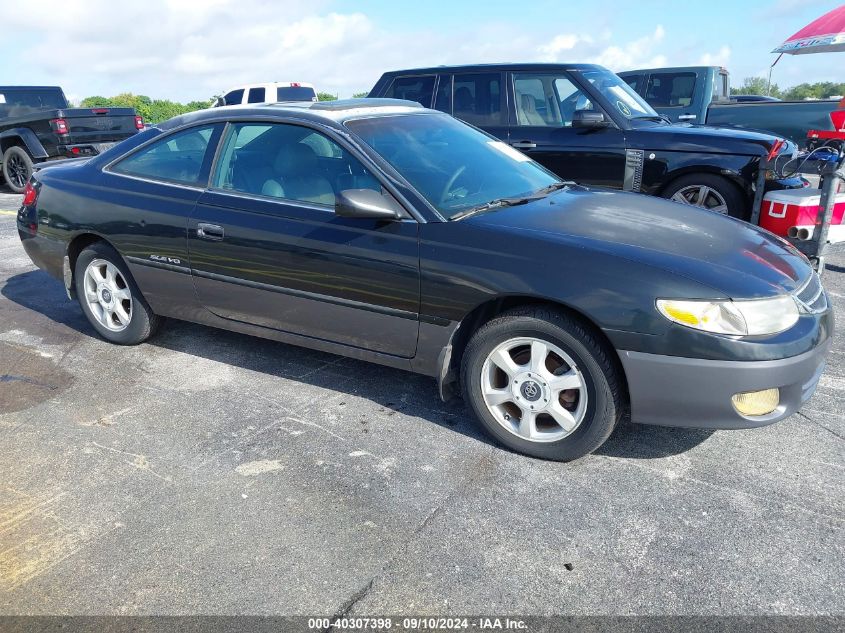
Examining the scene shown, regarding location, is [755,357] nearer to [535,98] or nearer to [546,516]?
[546,516]

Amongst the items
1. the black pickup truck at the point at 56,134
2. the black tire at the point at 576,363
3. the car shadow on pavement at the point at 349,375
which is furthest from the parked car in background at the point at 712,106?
the black tire at the point at 576,363

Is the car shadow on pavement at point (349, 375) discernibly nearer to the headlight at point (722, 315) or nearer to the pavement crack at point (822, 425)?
the pavement crack at point (822, 425)

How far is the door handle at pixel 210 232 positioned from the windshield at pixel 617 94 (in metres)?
4.30

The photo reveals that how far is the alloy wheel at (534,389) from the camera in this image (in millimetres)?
3016

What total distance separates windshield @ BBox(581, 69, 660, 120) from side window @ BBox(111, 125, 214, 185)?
161 inches

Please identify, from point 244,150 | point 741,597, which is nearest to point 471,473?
point 741,597

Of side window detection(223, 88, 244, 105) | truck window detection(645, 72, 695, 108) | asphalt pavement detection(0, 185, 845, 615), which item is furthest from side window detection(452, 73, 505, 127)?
side window detection(223, 88, 244, 105)

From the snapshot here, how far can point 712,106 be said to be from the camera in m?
12.3

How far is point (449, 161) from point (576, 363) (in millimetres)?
1416

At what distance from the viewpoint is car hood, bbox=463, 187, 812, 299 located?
2854mm

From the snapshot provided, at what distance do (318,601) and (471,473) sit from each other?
97 cm

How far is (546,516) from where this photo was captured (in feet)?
8.92

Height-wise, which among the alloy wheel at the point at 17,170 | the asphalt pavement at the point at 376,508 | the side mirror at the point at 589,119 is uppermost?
the side mirror at the point at 589,119

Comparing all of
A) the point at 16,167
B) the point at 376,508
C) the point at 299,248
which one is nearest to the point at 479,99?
the point at 299,248
